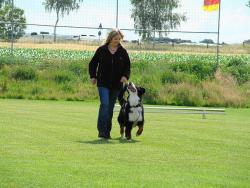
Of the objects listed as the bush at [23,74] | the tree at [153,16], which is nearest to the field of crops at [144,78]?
the bush at [23,74]

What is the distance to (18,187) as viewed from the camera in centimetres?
828

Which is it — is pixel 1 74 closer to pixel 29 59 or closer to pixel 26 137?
pixel 29 59

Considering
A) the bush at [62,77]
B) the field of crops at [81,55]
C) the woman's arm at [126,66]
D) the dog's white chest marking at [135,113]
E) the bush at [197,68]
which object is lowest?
the bush at [62,77]

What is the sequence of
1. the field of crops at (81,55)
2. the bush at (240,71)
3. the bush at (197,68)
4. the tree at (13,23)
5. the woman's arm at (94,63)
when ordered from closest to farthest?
the woman's arm at (94,63) < the bush at (197,68) < the bush at (240,71) < the tree at (13,23) < the field of crops at (81,55)

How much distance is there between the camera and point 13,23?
33.7 m

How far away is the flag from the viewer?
34875 mm

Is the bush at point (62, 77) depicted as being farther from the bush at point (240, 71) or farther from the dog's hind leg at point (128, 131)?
the dog's hind leg at point (128, 131)

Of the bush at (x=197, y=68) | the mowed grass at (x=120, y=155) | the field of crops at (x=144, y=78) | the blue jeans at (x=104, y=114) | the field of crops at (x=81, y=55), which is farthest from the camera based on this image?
the field of crops at (x=81, y=55)

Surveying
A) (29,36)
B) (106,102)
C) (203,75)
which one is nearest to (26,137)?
(106,102)

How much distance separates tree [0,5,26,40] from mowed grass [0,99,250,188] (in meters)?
16.8

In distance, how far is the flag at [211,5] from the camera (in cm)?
3488

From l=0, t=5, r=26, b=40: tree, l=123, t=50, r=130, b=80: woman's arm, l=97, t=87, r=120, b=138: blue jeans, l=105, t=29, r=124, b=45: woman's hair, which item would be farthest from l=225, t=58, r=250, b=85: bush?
l=105, t=29, r=124, b=45: woman's hair

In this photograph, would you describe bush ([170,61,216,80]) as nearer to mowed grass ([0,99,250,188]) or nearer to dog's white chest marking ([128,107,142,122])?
mowed grass ([0,99,250,188])

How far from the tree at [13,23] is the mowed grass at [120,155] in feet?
55.2
